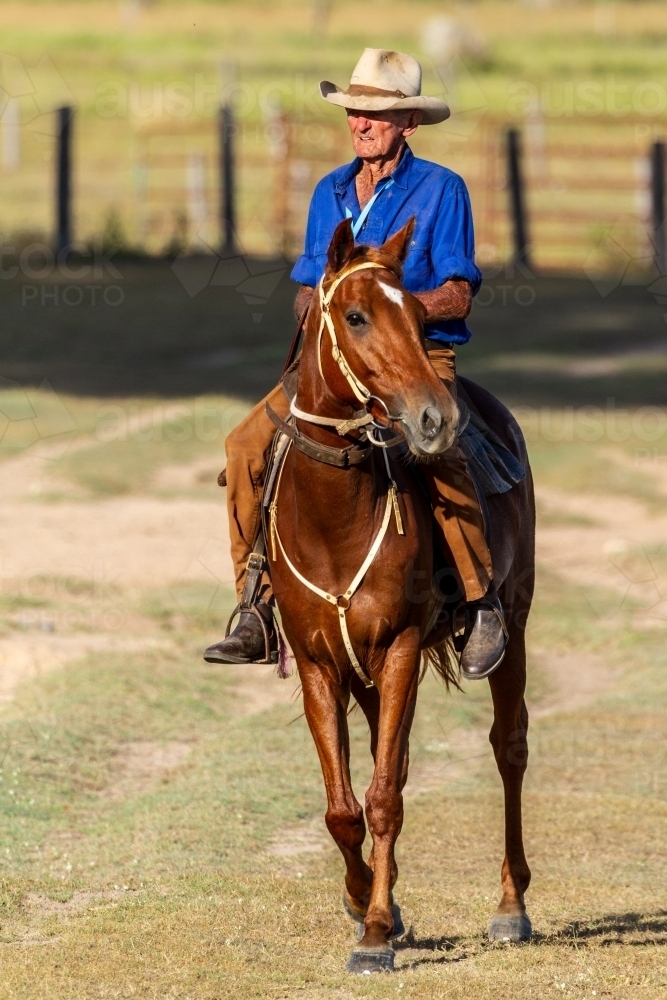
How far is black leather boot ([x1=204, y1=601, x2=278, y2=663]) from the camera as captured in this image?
261 inches

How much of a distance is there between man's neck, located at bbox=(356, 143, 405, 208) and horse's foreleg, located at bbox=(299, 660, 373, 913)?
1.88 metres

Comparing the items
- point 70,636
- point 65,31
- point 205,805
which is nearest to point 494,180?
point 70,636

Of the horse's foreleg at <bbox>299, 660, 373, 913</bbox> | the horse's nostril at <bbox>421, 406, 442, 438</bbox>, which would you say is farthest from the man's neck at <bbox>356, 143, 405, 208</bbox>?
the horse's foreleg at <bbox>299, 660, 373, 913</bbox>

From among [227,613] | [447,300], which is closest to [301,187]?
[227,613]

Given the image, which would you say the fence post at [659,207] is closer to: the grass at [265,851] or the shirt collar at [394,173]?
the grass at [265,851]

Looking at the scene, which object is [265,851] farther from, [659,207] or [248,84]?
[248,84]

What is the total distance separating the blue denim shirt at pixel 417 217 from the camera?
248 inches

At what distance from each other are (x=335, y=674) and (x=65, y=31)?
50014 millimetres

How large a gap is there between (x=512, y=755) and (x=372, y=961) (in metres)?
1.52

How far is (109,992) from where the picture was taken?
230 inches

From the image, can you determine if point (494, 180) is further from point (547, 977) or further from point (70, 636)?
point (547, 977)

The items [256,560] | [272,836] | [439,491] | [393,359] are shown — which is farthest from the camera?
[272,836]

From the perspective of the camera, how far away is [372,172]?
636 cm

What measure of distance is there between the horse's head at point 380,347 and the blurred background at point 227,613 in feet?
7.02
